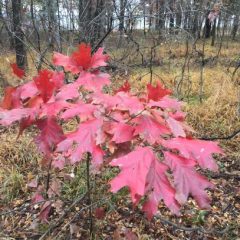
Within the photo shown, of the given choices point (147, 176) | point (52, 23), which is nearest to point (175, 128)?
point (147, 176)

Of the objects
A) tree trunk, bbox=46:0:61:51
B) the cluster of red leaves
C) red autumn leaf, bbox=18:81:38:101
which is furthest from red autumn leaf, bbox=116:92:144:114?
tree trunk, bbox=46:0:61:51

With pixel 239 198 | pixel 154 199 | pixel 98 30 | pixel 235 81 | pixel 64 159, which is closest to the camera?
pixel 154 199

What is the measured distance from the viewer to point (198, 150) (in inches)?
45.3

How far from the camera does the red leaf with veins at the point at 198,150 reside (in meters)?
1.13

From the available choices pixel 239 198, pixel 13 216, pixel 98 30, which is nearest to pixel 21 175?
pixel 13 216

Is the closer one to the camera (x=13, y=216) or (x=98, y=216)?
(x=98, y=216)

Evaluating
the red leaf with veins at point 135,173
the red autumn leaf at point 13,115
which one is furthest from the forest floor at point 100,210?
the red leaf with veins at point 135,173

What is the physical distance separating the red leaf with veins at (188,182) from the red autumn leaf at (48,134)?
44 centimetres

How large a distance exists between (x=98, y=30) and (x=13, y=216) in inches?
126

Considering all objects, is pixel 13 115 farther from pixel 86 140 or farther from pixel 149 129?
pixel 149 129

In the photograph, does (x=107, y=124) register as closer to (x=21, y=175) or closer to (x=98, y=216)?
(x=98, y=216)

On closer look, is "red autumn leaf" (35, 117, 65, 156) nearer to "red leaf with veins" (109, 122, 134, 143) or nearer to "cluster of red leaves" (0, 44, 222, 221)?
"cluster of red leaves" (0, 44, 222, 221)

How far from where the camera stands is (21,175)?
3098mm

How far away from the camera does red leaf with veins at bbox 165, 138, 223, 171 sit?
1.13 metres
